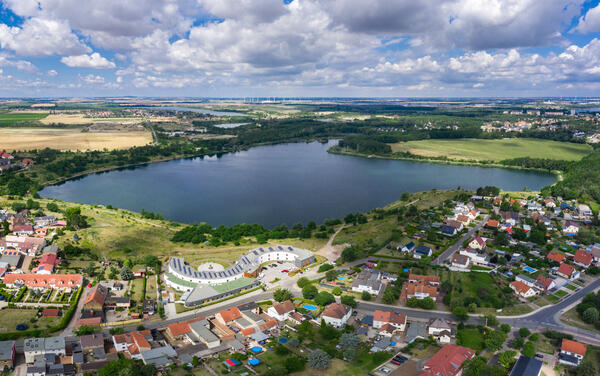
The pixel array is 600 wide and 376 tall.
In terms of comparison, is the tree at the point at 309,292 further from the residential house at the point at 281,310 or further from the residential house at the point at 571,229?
the residential house at the point at 571,229

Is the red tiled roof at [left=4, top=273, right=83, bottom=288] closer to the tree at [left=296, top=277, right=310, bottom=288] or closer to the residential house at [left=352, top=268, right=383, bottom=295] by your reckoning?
the tree at [left=296, top=277, right=310, bottom=288]

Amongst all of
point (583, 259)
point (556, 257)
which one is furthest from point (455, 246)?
point (583, 259)

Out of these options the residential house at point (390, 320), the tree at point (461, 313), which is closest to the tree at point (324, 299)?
the residential house at point (390, 320)

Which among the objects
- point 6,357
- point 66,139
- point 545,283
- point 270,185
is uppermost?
point 66,139

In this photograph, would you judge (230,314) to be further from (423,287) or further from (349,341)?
(423,287)

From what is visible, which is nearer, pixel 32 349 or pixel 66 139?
pixel 32 349

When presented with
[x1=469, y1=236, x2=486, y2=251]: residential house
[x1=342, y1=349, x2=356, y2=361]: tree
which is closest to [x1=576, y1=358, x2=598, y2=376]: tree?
[x1=342, y1=349, x2=356, y2=361]: tree
